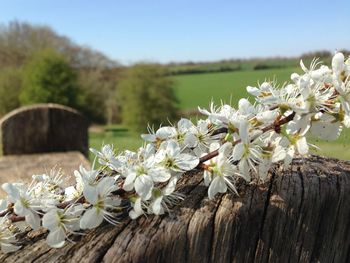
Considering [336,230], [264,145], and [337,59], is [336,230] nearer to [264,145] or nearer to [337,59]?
[264,145]

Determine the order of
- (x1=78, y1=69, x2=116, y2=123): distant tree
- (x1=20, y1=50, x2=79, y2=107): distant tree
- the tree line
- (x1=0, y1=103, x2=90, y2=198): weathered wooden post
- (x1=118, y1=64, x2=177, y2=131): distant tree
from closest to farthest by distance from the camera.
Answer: (x1=0, y1=103, x2=90, y2=198): weathered wooden post < (x1=20, y1=50, x2=79, y2=107): distant tree < the tree line < (x1=78, y1=69, x2=116, y2=123): distant tree < (x1=118, y1=64, x2=177, y2=131): distant tree

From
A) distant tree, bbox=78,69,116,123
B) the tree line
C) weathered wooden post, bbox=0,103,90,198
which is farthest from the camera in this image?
distant tree, bbox=78,69,116,123

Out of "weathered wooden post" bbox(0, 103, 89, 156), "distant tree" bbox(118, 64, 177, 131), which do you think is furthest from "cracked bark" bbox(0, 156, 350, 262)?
"distant tree" bbox(118, 64, 177, 131)

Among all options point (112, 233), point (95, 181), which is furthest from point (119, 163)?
point (112, 233)

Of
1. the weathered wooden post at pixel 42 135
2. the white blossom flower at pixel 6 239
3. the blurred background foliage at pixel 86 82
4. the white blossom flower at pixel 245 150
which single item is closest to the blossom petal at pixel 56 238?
the white blossom flower at pixel 6 239

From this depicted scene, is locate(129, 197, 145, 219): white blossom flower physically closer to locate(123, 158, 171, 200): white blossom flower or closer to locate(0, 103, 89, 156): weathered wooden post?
locate(123, 158, 171, 200): white blossom flower

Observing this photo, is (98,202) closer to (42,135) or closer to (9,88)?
(42,135)
